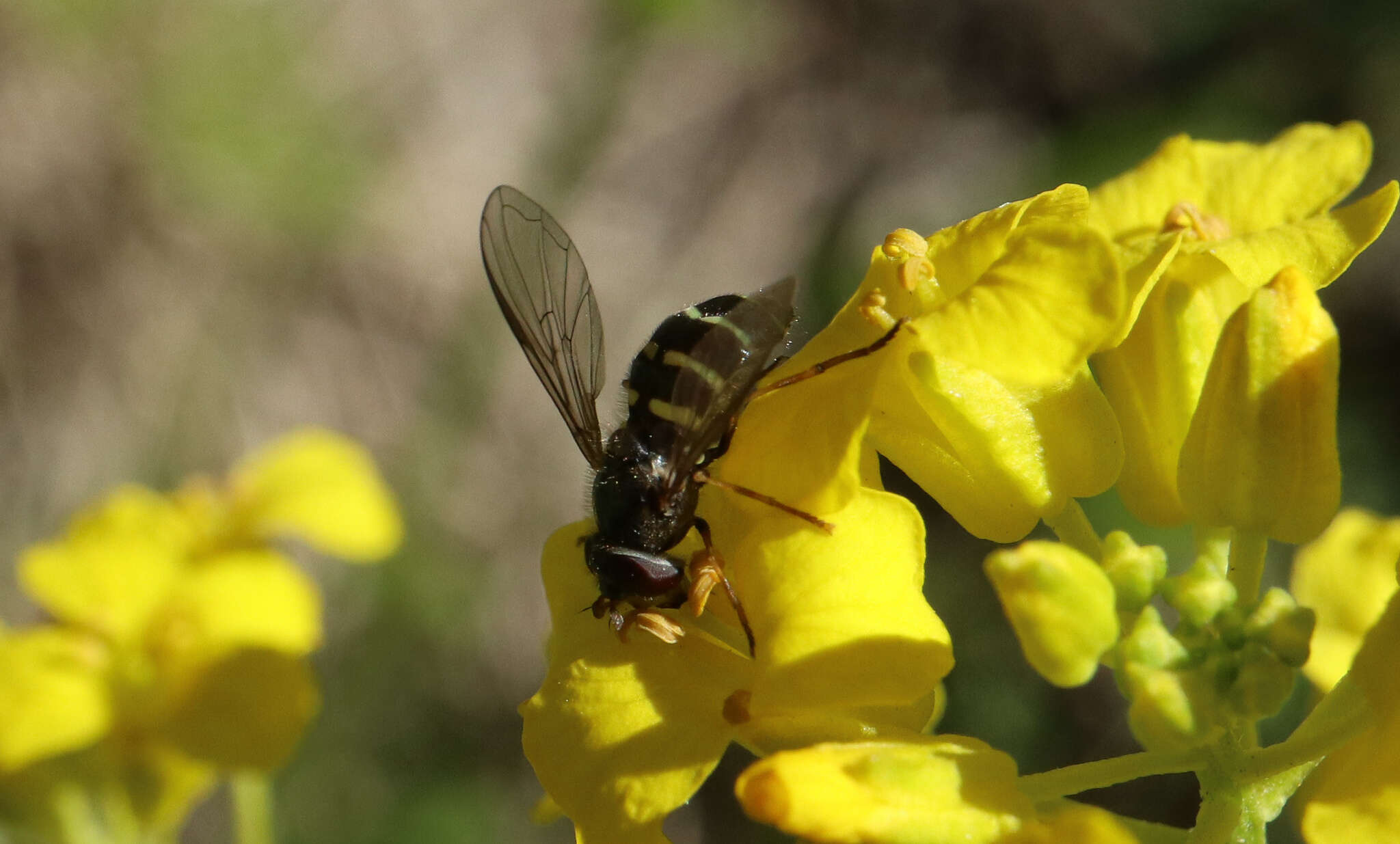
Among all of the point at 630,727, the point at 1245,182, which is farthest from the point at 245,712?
the point at 1245,182

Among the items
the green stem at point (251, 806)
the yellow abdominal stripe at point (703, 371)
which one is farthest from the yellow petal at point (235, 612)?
the yellow abdominal stripe at point (703, 371)

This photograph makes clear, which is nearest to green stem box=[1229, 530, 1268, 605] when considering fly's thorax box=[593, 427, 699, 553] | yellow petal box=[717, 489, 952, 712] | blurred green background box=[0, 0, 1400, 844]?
yellow petal box=[717, 489, 952, 712]

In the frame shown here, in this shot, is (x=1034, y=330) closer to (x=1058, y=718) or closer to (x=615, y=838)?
(x=615, y=838)

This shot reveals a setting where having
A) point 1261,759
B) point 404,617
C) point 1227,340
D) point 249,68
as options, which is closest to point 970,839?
point 1261,759

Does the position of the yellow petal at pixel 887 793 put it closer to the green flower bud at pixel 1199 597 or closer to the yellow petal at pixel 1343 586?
the green flower bud at pixel 1199 597

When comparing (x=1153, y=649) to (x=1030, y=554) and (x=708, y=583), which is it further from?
A: (x=708, y=583)

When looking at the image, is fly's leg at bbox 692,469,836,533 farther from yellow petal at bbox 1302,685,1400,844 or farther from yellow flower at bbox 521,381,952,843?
yellow petal at bbox 1302,685,1400,844

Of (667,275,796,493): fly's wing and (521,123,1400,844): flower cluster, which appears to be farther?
(667,275,796,493): fly's wing
